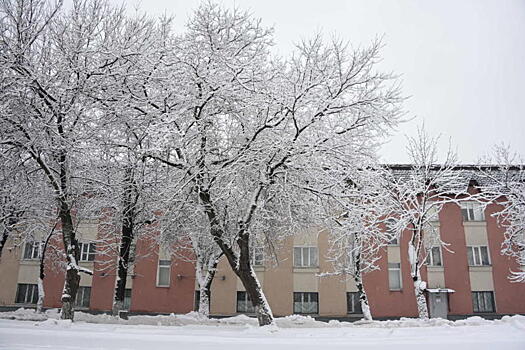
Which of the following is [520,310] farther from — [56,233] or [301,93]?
[56,233]

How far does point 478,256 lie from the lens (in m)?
24.9

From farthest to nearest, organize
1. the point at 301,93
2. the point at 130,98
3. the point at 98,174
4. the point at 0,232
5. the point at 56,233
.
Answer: the point at 56,233 → the point at 0,232 → the point at 98,174 → the point at 130,98 → the point at 301,93

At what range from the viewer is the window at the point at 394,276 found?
2441 cm

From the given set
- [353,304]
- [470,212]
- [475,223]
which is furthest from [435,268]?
[353,304]

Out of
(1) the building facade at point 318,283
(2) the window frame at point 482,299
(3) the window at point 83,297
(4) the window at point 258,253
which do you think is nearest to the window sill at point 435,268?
(1) the building facade at point 318,283

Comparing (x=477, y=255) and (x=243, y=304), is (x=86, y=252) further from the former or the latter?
(x=477, y=255)

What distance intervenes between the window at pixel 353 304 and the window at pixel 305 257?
8.48ft

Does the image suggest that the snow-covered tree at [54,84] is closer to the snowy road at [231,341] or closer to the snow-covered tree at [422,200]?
the snowy road at [231,341]

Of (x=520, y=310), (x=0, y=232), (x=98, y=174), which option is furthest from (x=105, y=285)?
(x=520, y=310)

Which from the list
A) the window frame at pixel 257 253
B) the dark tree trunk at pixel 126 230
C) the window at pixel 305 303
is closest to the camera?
the dark tree trunk at pixel 126 230

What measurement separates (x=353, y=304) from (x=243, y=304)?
635 cm

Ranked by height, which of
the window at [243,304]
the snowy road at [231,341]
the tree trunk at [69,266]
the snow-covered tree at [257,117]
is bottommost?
the window at [243,304]

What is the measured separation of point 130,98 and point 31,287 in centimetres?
2063

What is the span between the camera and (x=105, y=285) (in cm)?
2450
